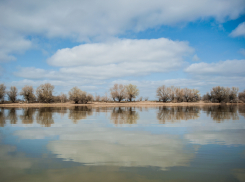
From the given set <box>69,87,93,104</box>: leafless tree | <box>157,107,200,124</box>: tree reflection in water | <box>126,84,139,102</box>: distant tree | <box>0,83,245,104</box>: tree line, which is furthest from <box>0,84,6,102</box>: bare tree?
<box>157,107,200,124</box>: tree reflection in water

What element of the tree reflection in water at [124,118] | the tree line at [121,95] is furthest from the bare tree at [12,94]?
the tree reflection in water at [124,118]

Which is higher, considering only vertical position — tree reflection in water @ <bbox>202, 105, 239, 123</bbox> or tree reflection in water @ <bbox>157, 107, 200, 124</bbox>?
tree reflection in water @ <bbox>157, 107, 200, 124</bbox>

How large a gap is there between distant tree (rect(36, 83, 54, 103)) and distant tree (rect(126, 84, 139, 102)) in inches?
1521

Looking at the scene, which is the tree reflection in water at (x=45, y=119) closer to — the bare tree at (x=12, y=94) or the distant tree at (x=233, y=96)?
the bare tree at (x=12, y=94)

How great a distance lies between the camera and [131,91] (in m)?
88.7

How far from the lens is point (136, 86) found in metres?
89.9

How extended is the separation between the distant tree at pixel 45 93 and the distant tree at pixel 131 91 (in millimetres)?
38624

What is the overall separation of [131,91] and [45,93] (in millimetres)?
43469

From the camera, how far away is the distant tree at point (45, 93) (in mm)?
70438

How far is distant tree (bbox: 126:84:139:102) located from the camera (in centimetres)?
8762

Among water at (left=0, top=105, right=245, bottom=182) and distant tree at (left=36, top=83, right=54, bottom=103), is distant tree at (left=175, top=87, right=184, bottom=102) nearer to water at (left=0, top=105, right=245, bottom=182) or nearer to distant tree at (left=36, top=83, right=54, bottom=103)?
distant tree at (left=36, top=83, right=54, bottom=103)

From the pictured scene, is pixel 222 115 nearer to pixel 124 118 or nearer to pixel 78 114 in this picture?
pixel 124 118

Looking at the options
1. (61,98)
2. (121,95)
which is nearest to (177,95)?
(121,95)

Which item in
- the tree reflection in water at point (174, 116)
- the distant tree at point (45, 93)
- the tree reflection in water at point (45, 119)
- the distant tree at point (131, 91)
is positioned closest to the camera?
the tree reflection in water at point (45, 119)
